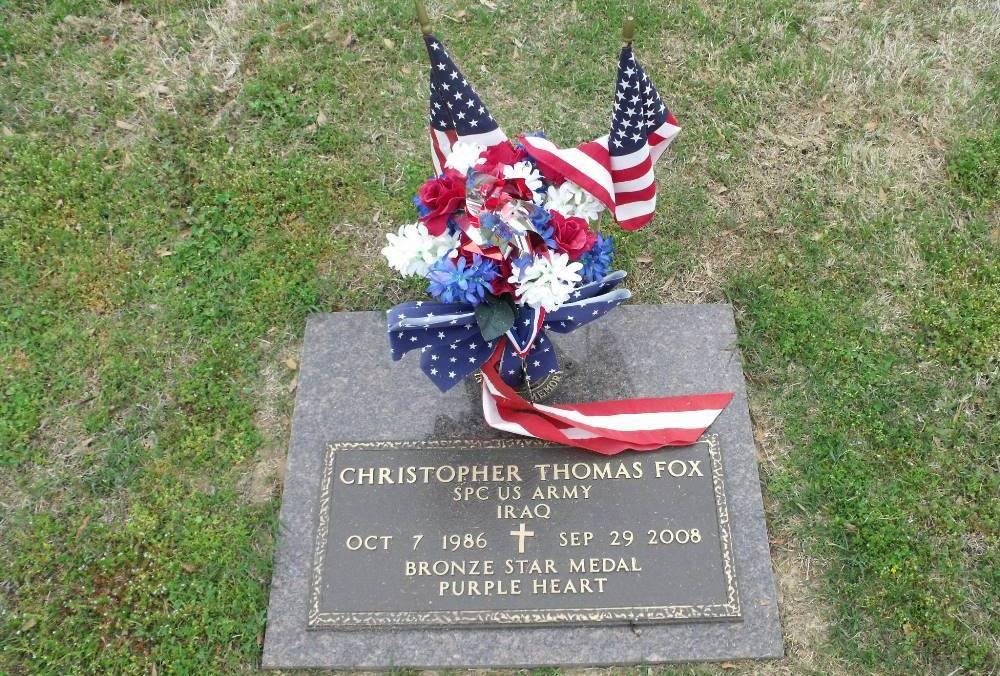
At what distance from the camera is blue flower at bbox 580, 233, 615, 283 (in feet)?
9.76

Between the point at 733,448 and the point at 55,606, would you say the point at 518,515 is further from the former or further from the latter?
the point at 55,606

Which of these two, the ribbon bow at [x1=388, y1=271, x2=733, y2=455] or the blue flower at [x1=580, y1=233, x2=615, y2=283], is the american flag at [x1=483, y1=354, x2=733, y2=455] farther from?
the blue flower at [x1=580, y1=233, x2=615, y2=283]

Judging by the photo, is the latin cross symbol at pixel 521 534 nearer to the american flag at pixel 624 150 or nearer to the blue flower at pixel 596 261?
the blue flower at pixel 596 261

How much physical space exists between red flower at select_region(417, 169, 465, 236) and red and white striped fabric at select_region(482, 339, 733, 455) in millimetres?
711

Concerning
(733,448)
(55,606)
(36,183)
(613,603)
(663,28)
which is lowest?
(55,606)

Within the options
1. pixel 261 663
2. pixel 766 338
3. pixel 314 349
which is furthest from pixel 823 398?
pixel 261 663

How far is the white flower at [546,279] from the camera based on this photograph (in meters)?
2.65

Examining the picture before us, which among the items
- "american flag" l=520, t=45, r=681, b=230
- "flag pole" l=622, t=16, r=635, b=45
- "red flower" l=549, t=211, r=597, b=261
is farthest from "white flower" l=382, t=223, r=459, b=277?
"flag pole" l=622, t=16, r=635, b=45

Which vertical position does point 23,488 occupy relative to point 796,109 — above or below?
below

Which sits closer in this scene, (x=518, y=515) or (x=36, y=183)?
(x=518, y=515)

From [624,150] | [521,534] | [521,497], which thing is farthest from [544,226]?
[521,534]

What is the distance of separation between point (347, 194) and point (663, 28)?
2380mm

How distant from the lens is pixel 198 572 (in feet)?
10.9

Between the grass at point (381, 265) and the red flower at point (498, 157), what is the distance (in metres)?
1.31
